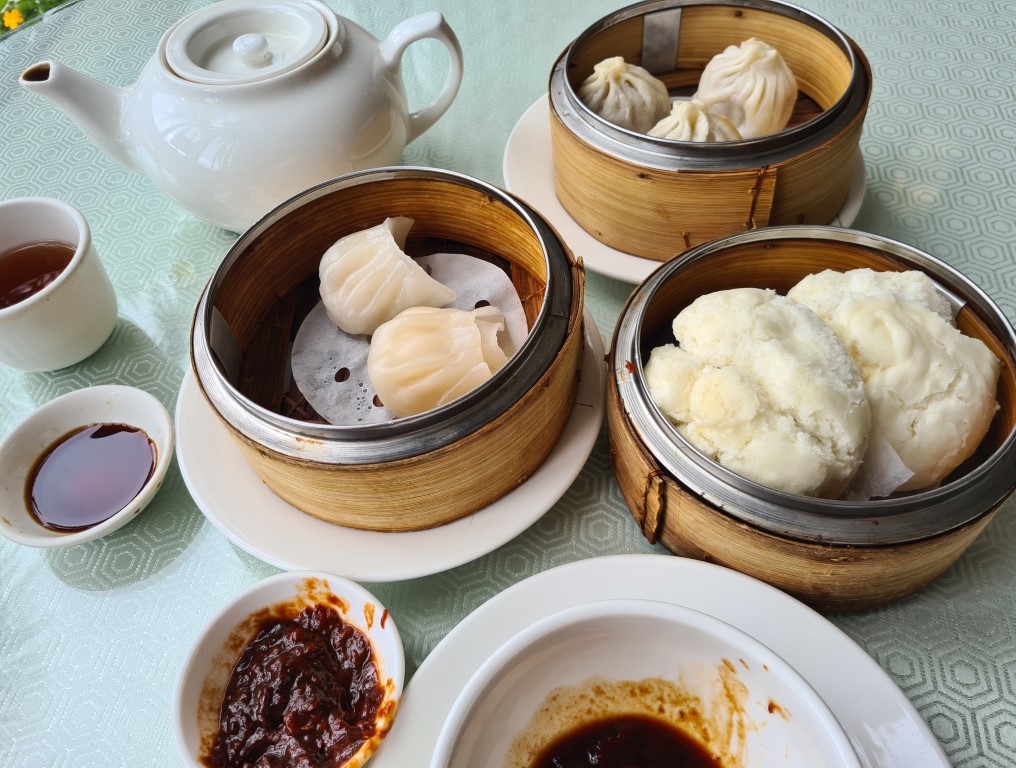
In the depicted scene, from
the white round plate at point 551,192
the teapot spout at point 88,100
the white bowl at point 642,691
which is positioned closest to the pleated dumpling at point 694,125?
the white round plate at point 551,192

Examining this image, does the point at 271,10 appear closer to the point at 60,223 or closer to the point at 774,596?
the point at 60,223

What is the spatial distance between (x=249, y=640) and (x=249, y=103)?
1.06m

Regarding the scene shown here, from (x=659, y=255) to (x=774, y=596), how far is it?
0.81 m

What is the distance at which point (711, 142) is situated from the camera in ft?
4.73

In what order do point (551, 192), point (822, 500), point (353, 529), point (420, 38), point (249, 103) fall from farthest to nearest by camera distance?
point (551, 192) → point (420, 38) → point (249, 103) → point (353, 529) → point (822, 500)

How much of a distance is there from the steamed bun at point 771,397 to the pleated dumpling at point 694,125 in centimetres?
59

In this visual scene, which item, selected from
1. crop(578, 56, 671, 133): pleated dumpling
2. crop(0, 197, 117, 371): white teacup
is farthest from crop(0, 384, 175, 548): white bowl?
crop(578, 56, 671, 133): pleated dumpling

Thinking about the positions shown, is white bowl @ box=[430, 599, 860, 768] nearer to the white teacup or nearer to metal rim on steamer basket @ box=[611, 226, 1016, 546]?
metal rim on steamer basket @ box=[611, 226, 1016, 546]

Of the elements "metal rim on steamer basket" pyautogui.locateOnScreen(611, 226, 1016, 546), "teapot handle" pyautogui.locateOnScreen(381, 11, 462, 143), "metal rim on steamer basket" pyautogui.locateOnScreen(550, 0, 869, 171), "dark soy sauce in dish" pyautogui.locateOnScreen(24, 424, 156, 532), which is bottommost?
"dark soy sauce in dish" pyautogui.locateOnScreen(24, 424, 156, 532)

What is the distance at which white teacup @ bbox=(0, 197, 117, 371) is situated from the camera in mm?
1476

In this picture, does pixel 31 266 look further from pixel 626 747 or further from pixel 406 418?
pixel 626 747

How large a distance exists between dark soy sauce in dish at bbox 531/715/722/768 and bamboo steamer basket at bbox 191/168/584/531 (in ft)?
1.28

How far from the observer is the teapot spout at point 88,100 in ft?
4.98

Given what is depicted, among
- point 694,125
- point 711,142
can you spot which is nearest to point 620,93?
point 694,125
